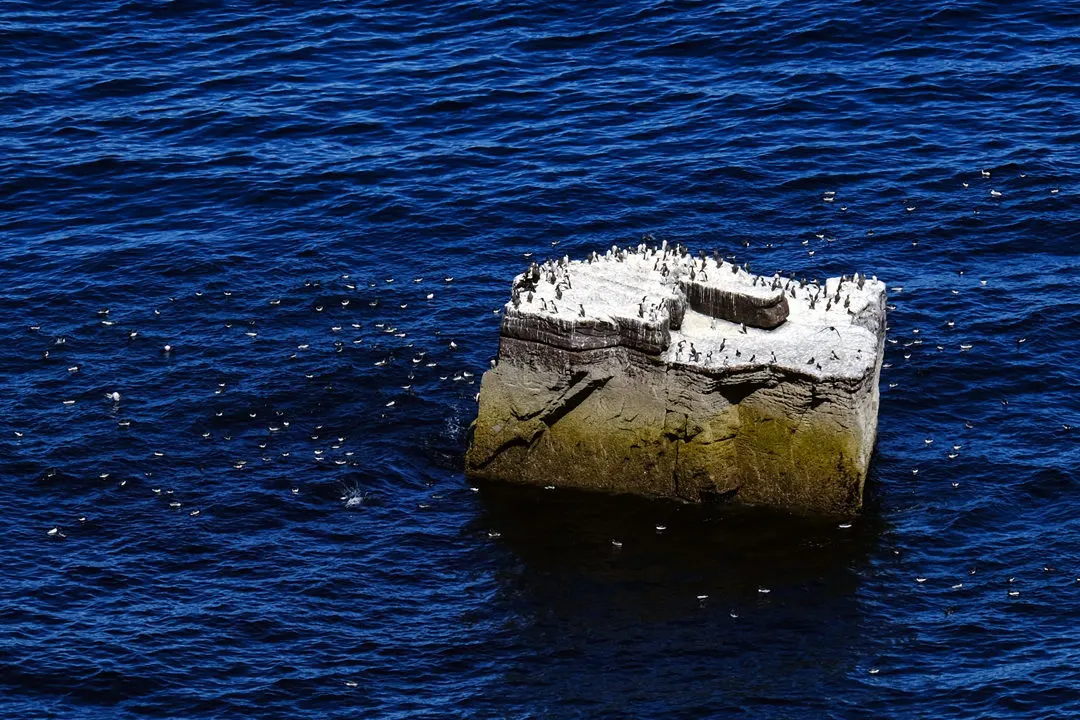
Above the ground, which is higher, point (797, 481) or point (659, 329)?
point (659, 329)

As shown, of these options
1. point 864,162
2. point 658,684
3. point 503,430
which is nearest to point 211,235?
point 503,430

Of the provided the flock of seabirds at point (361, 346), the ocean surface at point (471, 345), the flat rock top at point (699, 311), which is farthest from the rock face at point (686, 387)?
the flock of seabirds at point (361, 346)

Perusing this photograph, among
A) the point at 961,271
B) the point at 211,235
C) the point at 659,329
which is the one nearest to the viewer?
the point at 659,329

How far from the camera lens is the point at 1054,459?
45.2 m

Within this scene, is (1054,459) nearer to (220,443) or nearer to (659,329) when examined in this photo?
(659,329)

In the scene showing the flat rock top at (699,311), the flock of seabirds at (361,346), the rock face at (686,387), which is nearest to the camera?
the rock face at (686,387)

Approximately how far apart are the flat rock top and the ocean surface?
4.34 metres

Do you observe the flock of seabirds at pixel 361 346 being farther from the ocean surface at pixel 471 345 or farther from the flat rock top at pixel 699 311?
the flat rock top at pixel 699 311

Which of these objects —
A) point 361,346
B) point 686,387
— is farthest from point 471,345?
point 686,387

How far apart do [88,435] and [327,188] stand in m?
17.8

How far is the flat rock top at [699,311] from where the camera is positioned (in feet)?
140

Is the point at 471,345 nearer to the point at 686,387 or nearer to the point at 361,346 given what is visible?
the point at 361,346

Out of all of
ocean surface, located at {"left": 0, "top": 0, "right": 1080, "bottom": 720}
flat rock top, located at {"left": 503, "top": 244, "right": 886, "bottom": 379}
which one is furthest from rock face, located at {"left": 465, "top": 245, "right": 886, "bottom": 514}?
ocean surface, located at {"left": 0, "top": 0, "right": 1080, "bottom": 720}

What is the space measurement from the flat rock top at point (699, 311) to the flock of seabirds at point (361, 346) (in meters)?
1.47
